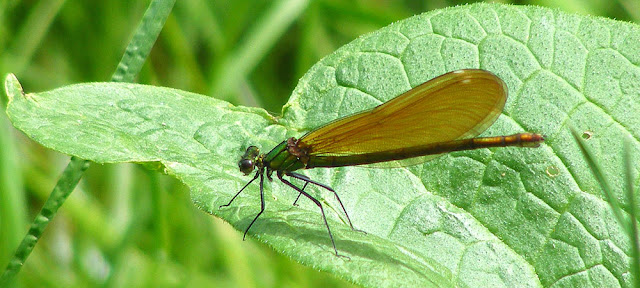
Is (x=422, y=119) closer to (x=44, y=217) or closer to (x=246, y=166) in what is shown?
(x=246, y=166)

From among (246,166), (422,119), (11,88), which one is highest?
(422,119)

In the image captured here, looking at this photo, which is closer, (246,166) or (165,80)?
(246,166)

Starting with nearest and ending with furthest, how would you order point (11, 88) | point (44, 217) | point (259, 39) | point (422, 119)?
point (11, 88) → point (44, 217) → point (422, 119) → point (259, 39)

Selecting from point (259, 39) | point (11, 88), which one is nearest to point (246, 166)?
point (11, 88)

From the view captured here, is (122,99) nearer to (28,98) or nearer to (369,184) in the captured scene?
(28,98)

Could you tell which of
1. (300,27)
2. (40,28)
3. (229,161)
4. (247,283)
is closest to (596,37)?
(229,161)

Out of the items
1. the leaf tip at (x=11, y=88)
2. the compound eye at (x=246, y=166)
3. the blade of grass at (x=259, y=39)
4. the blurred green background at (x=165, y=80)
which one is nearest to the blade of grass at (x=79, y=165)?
the leaf tip at (x=11, y=88)

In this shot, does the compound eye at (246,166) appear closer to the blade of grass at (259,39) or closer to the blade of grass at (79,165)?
the blade of grass at (79,165)
